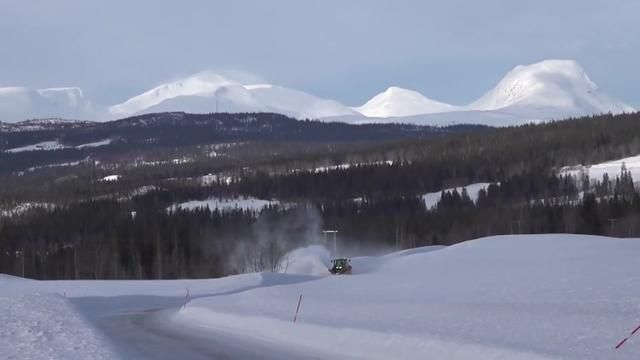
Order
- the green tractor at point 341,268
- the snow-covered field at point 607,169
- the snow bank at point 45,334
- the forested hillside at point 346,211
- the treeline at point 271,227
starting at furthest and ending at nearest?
1. the snow-covered field at point 607,169
2. the forested hillside at point 346,211
3. the treeline at point 271,227
4. the green tractor at point 341,268
5. the snow bank at point 45,334

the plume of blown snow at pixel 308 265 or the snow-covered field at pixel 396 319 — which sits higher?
the snow-covered field at pixel 396 319

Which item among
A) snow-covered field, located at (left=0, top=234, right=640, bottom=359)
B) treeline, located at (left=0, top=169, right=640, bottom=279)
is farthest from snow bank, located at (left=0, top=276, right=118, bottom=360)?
treeline, located at (left=0, top=169, right=640, bottom=279)

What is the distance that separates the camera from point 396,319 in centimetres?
2472

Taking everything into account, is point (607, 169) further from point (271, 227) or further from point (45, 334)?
point (45, 334)

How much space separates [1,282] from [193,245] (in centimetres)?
5673

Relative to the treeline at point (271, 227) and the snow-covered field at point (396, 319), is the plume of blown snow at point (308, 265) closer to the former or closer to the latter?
the treeline at point (271, 227)

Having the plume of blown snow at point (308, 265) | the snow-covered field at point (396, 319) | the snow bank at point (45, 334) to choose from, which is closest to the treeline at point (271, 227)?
the plume of blown snow at point (308, 265)

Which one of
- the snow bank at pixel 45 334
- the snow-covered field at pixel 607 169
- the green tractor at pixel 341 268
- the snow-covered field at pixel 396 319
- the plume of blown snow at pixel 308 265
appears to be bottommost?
the plume of blown snow at pixel 308 265

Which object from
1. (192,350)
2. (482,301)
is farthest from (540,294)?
(192,350)

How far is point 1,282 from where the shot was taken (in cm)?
6091

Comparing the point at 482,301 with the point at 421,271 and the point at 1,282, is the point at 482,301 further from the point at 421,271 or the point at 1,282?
the point at 1,282

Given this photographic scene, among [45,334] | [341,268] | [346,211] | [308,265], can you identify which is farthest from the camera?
[346,211]

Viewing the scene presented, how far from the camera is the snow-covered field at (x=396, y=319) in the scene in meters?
19.3

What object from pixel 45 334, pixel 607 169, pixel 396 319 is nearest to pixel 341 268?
pixel 396 319
